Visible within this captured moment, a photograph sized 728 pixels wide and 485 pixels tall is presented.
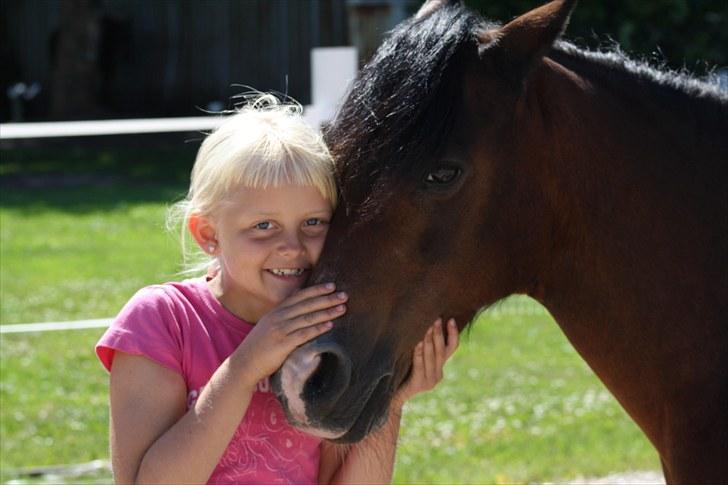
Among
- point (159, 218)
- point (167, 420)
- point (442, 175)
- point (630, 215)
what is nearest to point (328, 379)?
point (167, 420)

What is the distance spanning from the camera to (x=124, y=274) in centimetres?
933

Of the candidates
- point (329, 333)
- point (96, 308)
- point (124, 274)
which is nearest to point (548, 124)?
point (329, 333)

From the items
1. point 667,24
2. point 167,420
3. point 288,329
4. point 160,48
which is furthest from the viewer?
point 160,48

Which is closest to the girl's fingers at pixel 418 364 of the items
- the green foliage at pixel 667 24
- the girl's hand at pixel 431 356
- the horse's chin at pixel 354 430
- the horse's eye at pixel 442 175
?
the girl's hand at pixel 431 356

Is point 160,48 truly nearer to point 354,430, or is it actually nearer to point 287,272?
point 287,272

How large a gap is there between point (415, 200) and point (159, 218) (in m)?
9.61

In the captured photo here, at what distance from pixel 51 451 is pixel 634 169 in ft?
12.4

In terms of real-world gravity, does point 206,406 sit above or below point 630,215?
below

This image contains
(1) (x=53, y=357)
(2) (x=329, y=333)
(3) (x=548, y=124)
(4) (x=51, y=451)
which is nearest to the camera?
(2) (x=329, y=333)

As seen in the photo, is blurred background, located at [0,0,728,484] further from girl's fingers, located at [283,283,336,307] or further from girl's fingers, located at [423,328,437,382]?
girl's fingers, located at [283,283,336,307]

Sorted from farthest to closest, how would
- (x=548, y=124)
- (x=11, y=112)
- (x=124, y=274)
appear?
1. (x=11, y=112)
2. (x=124, y=274)
3. (x=548, y=124)

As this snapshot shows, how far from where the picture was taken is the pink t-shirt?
7.34 feet

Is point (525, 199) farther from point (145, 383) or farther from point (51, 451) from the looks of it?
point (51, 451)

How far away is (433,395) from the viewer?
6.19 meters
